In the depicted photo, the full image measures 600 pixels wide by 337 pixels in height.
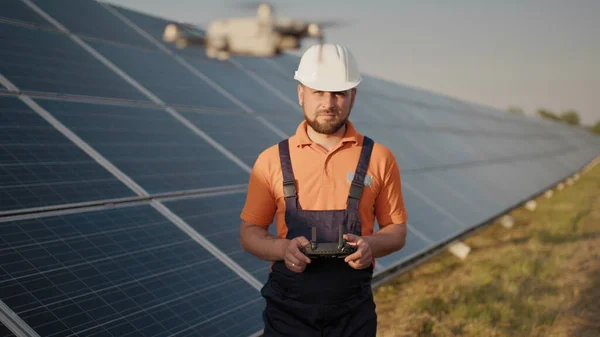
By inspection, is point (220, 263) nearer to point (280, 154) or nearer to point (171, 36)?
point (280, 154)

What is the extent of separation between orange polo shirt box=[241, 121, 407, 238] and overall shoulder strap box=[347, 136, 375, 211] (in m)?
0.03

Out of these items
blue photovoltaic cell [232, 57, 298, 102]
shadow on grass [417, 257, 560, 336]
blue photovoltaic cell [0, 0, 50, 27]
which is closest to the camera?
shadow on grass [417, 257, 560, 336]

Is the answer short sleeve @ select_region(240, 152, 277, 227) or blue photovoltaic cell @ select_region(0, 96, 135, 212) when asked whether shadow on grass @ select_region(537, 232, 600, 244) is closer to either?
blue photovoltaic cell @ select_region(0, 96, 135, 212)

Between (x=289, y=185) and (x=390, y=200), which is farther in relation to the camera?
(x=390, y=200)

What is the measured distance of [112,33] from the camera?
9320 mm

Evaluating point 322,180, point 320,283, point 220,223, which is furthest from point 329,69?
point 220,223

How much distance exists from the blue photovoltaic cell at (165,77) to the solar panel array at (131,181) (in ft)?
0.11

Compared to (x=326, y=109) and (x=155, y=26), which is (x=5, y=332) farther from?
(x=155, y=26)

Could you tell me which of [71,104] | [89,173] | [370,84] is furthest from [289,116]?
[370,84]

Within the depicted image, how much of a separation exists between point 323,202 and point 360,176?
0.79 feet

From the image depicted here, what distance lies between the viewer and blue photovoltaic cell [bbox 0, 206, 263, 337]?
3.70m

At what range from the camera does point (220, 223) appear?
5754 millimetres

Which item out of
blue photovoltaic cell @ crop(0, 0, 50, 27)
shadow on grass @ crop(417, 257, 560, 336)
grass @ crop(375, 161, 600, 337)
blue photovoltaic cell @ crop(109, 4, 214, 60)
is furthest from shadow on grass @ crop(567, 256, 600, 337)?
blue photovoltaic cell @ crop(0, 0, 50, 27)

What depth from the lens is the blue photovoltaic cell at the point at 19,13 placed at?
7441mm
